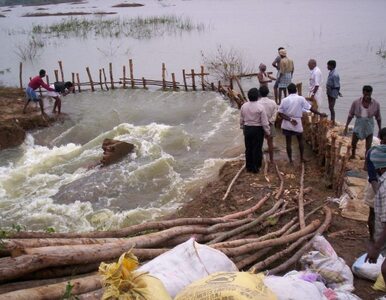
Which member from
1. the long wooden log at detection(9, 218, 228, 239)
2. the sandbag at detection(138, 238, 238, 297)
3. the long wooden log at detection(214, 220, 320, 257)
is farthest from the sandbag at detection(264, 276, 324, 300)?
the long wooden log at detection(9, 218, 228, 239)

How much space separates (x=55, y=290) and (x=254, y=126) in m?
4.68

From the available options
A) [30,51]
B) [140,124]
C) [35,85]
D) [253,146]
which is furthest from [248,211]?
[30,51]

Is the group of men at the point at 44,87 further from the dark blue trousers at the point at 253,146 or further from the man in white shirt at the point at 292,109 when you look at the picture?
the man in white shirt at the point at 292,109

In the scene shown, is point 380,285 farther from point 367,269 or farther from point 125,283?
point 125,283

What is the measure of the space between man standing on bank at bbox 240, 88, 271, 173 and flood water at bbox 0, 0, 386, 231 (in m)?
1.51

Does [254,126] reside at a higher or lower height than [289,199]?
higher

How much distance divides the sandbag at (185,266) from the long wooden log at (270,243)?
1.95ft

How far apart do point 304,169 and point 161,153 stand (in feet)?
13.5

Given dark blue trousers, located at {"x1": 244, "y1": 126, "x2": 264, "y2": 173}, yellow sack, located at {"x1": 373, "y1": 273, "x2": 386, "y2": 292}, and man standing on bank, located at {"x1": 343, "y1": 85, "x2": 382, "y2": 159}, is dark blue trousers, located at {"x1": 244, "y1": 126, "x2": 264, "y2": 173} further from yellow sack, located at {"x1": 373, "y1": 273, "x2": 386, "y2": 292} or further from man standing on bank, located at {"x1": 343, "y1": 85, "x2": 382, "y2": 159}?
yellow sack, located at {"x1": 373, "y1": 273, "x2": 386, "y2": 292}

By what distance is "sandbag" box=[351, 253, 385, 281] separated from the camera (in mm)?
4121

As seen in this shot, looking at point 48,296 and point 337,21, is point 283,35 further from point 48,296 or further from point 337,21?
point 48,296

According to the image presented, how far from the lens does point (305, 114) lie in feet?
29.6

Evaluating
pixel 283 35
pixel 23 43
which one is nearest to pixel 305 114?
pixel 283 35

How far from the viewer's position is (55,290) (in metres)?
3.00
